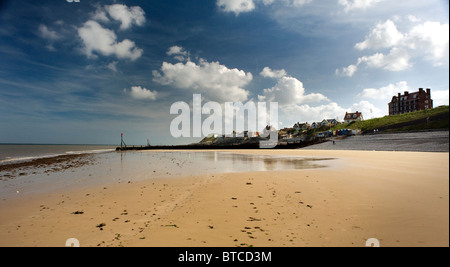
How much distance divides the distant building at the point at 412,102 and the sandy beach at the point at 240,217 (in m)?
116

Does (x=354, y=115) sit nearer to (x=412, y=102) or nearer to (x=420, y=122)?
(x=412, y=102)

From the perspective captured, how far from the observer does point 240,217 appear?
4.98m

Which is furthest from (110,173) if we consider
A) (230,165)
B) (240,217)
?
(240,217)

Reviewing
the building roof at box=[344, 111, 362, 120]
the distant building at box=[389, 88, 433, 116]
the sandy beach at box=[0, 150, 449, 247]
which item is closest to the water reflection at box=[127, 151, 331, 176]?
the sandy beach at box=[0, 150, 449, 247]

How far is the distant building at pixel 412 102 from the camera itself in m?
86.7

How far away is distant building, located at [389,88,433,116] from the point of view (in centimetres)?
8669

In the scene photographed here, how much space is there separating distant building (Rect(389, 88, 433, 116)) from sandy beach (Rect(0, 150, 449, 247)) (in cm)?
11607

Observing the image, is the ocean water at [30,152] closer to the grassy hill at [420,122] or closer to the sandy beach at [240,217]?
the sandy beach at [240,217]

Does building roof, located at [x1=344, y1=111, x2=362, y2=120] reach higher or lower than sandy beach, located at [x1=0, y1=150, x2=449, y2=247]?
higher

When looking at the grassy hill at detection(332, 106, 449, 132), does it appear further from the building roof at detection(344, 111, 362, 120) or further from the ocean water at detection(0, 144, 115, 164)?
the ocean water at detection(0, 144, 115, 164)

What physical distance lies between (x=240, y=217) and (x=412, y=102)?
12747 centimetres

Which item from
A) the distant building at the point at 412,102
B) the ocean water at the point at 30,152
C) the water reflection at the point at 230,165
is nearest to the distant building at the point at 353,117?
the distant building at the point at 412,102

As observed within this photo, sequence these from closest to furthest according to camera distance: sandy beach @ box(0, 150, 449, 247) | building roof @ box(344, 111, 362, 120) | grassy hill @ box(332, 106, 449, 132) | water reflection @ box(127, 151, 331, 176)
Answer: sandy beach @ box(0, 150, 449, 247)
water reflection @ box(127, 151, 331, 176)
grassy hill @ box(332, 106, 449, 132)
building roof @ box(344, 111, 362, 120)
